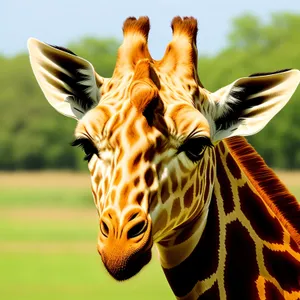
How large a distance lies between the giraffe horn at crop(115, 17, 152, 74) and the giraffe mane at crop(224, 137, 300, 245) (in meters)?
1.15

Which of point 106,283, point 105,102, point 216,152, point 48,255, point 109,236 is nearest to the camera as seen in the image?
point 109,236

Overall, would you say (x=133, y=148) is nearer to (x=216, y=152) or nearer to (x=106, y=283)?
(x=216, y=152)

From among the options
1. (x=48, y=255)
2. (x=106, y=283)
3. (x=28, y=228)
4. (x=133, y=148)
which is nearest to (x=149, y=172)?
(x=133, y=148)

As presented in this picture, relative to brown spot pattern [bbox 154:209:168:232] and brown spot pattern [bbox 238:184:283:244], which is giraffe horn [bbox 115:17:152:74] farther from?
brown spot pattern [bbox 238:184:283:244]

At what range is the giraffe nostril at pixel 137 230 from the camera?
6576mm

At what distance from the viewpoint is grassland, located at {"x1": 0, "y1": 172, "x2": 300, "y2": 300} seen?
43.6 meters

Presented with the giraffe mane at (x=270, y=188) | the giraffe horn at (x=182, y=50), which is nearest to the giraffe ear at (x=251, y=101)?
the giraffe horn at (x=182, y=50)

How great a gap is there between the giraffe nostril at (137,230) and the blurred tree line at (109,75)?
369ft

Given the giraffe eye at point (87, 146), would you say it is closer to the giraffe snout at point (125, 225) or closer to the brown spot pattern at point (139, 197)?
the brown spot pattern at point (139, 197)

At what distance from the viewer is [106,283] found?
155 ft

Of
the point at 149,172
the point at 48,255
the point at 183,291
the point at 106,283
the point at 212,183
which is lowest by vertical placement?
the point at 48,255

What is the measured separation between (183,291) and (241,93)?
1.56 metres

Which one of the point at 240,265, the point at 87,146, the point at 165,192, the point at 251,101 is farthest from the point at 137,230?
the point at 251,101

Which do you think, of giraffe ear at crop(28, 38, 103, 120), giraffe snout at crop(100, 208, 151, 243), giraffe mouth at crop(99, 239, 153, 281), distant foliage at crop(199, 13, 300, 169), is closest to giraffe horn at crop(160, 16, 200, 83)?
giraffe ear at crop(28, 38, 103, 120)
